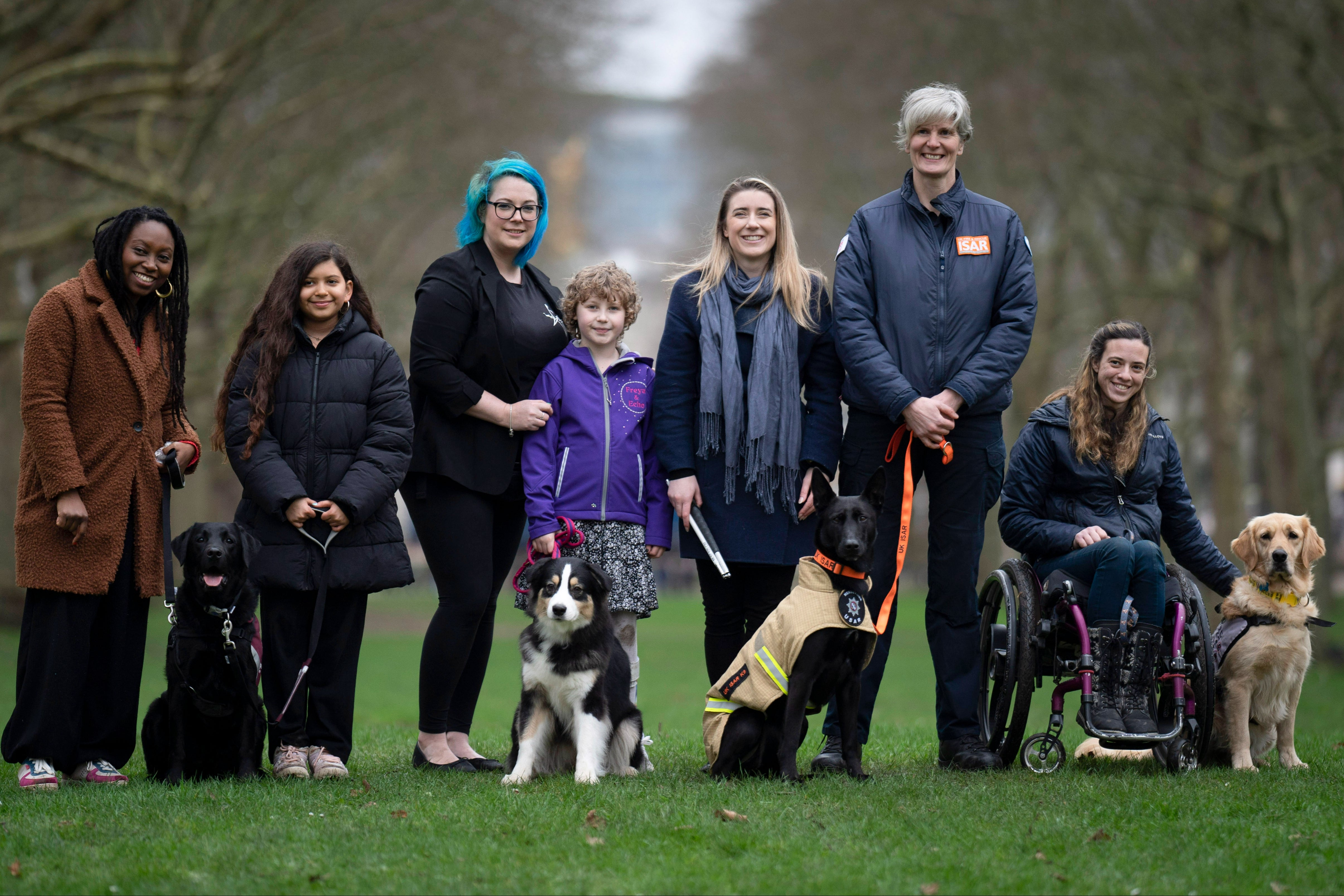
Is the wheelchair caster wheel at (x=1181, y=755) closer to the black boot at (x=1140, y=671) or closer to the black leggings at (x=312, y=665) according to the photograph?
the black boot at (x=1140, y=671)

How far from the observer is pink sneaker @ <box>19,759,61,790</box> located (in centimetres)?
541

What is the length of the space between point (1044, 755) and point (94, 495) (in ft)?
13.7

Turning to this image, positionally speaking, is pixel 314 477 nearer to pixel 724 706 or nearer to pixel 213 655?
pixel 213 655

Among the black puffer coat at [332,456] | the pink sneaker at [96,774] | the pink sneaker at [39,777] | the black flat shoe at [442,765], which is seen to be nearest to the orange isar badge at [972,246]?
the black puffer coat at [332,456]

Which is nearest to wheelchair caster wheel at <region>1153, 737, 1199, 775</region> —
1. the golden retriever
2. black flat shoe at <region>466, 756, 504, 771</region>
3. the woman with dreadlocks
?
the golden retriever

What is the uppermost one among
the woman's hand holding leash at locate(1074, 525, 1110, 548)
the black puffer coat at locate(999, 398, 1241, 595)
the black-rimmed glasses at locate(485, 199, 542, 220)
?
the black-rimmed glasses at locate(485, 199, 542, 220)

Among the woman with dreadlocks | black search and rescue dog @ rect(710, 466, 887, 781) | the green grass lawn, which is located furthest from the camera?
the woman with dreadlocks

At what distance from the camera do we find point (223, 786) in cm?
537

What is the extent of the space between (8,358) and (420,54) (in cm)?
713

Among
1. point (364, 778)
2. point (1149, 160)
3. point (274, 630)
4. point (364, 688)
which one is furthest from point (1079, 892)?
point (1149, 160)

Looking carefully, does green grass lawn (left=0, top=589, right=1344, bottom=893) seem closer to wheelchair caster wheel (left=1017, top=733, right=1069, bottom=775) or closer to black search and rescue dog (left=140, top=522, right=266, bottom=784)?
wheelchair caster wheel (left=1017, top=733, right=1069, bottom=775)

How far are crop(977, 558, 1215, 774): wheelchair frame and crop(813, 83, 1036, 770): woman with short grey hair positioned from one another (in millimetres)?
175

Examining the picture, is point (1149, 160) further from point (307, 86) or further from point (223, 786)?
point (223, 786)

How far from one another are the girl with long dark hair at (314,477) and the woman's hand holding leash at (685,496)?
3.85ft
